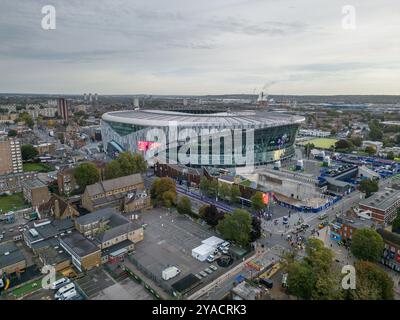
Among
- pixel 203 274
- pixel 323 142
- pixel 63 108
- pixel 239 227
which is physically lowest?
pixel 203 274

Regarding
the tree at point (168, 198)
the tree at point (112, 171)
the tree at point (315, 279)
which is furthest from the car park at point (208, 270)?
the tree at point (112, 171)

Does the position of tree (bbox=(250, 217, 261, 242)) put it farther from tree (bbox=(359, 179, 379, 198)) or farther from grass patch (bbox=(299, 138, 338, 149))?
grass patch (bbox=(299, 138, 338, 149))

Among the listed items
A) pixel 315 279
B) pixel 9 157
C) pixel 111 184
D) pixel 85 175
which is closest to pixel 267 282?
pixel 315 279

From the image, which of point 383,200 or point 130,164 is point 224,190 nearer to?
point 130,164

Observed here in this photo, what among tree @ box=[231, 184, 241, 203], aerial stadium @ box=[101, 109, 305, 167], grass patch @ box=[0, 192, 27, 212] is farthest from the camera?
aerial stadium @ box=[101, 109, 305, 167]

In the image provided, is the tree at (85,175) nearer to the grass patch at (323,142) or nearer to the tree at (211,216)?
the tree at (211,216)

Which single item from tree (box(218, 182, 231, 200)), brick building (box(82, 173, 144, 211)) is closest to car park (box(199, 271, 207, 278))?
tree (box(218, 182, 231, 200))
